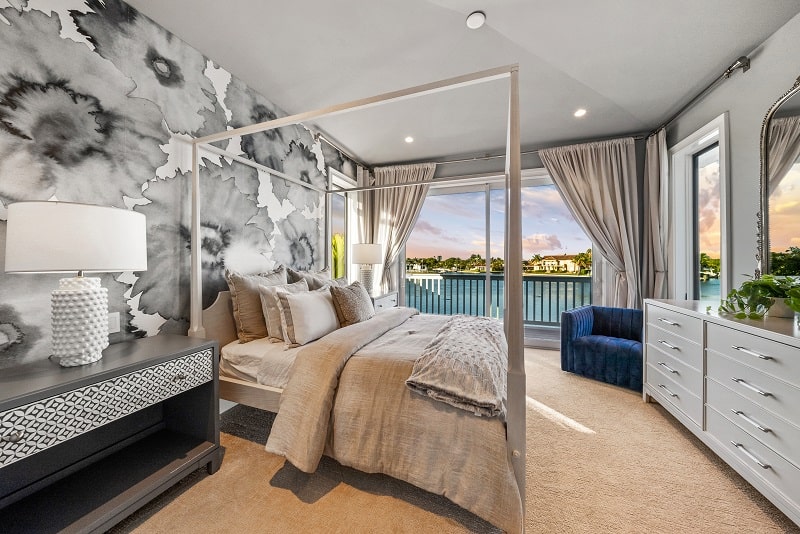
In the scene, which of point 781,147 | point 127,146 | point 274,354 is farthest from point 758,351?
point 127,146

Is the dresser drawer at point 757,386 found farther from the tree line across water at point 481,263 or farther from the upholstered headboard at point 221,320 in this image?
the upholstered headboard at point 221,320

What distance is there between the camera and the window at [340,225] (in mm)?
4129

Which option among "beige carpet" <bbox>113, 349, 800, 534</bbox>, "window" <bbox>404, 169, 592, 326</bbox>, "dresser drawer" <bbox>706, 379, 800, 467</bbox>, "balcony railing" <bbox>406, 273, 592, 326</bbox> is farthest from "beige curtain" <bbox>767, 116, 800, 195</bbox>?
"balcony railing" <bbox>406, 273, 592, 326</bbox>

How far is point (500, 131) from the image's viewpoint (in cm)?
362

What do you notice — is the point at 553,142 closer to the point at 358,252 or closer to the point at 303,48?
the point at 358,252

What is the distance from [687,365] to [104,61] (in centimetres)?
407

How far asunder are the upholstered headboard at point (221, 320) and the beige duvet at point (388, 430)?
0.83 meters

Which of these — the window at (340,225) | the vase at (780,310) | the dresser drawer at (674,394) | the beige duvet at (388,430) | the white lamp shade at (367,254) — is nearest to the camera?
the beige duvet at (388,430)

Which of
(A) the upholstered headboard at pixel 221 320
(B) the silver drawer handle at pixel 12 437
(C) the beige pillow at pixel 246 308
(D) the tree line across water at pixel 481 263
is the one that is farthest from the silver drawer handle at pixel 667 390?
(B) the silver drawer handle at pixel 12 437

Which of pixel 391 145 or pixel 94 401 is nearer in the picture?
pixel 94 401

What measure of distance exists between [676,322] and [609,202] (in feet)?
6.61

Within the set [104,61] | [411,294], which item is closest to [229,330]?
[104,61]

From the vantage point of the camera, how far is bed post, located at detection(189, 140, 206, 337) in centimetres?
207

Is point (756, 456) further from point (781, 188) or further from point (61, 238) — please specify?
point (61, 238)
